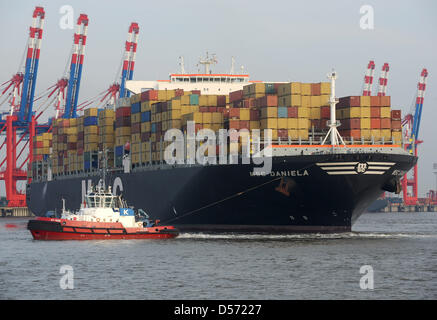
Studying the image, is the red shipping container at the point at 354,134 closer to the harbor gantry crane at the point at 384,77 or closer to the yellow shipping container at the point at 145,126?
the yellow shipping container at the point at 145,126

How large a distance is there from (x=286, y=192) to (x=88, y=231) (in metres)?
14.4

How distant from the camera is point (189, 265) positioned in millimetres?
44281

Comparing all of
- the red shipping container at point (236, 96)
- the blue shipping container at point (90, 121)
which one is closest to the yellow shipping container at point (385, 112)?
the red shipping container at point (236, 96)

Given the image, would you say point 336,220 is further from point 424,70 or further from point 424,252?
point 424,70

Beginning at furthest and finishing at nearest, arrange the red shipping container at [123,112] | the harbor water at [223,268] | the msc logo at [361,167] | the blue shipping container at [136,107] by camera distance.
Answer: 1. the red shipping container at [123,112]
2. the blue shipping container at [136,107]
3. the msc logo at [361,167]
4. the harbor water at [223,268]

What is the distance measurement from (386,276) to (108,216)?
82.3ft

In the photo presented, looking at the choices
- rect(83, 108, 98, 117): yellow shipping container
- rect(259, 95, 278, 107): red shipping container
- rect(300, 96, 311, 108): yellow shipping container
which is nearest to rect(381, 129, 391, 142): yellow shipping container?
rect(300, 96, 311, 108): yellow shipping container

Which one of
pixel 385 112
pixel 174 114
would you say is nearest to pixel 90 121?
pixel 174 114

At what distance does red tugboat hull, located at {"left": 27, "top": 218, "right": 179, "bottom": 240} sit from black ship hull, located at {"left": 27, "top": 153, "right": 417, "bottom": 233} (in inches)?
255

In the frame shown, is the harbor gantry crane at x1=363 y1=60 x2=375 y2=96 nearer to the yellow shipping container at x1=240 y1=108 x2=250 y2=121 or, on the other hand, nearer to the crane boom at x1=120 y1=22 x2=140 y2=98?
the crane boom at x1=120 y1=22 x2=140 y2=98

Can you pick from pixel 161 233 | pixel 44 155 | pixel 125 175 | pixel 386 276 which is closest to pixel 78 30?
pixel 44 155

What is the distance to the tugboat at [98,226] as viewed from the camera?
5819 centimetres

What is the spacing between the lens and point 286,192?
59.7m

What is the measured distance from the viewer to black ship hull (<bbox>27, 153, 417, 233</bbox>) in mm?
58625
